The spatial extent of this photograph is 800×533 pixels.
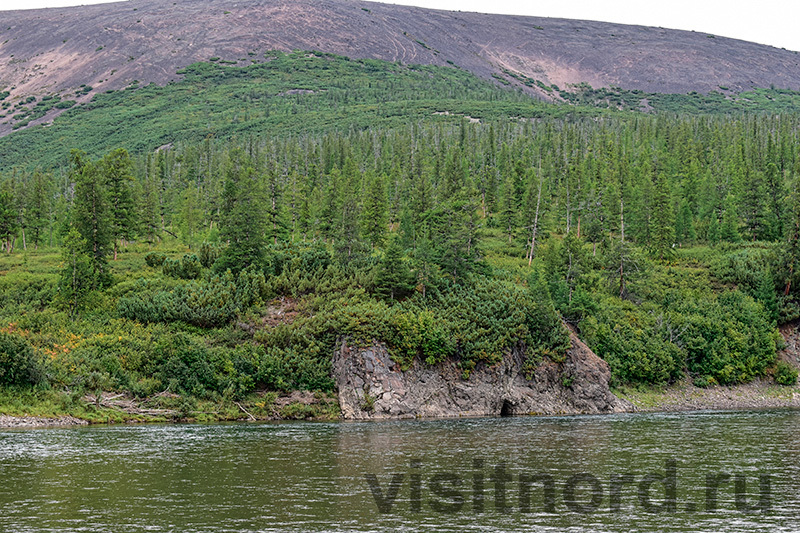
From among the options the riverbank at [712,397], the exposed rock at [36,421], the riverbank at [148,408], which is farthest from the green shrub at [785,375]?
the exposed rock at [36,421]

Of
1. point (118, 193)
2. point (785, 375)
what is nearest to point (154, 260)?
point (118, 193)

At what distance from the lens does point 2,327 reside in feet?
222

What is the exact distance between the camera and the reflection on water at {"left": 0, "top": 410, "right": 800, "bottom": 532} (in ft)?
88.0

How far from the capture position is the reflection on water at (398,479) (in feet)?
88.0

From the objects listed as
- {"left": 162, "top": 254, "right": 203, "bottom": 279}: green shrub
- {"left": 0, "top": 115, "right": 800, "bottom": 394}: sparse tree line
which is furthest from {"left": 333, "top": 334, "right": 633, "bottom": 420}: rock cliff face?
{"left": 162, "top": 254, "right": 203, "bottom": 279}: green shrub

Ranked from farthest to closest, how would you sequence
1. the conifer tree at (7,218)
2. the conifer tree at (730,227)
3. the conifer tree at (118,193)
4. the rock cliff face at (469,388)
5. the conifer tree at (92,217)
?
the conifer tree at (730,227), the conifer tree at (7,218), the conifer tree at (118,193), the conifer tree at (92,217), the rock cliff face at (469,388)

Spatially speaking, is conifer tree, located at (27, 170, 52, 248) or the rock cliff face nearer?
the rock cliff face

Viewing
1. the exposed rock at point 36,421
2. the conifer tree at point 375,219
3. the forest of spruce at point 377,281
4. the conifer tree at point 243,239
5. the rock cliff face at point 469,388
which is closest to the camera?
the exposed rock at point 36,421

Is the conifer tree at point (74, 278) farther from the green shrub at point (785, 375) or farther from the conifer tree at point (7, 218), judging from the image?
the green shrub at point (785, 375)

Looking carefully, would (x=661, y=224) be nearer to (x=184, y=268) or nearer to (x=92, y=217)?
(x=184, y=268)

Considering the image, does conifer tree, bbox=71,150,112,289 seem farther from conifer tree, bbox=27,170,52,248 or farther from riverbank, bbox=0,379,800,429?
conifer tree, bbox=27,170,52,248

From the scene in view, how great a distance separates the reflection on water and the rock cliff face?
11.4 meters

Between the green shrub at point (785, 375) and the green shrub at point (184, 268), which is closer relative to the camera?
the green shrub at point (785, 375)

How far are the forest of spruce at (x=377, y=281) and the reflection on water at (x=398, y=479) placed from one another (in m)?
12.7
